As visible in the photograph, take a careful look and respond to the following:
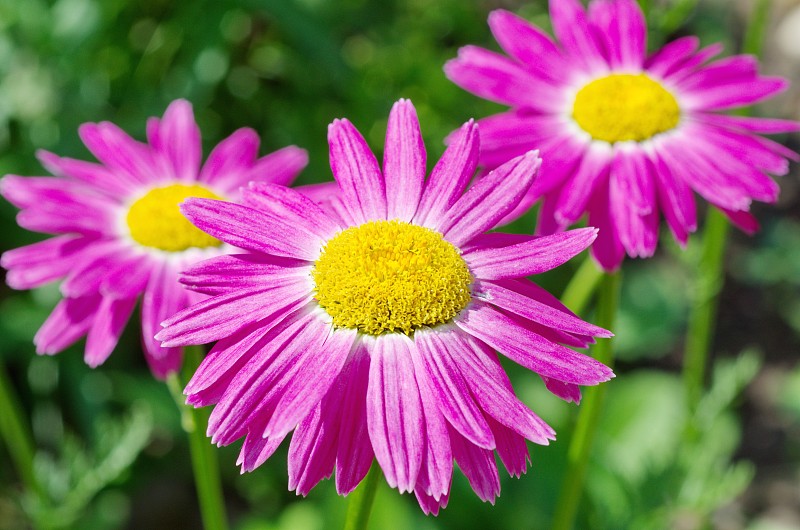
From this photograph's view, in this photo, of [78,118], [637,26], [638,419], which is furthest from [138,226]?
[638,419]

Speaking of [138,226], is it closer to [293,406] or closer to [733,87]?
[293,406]

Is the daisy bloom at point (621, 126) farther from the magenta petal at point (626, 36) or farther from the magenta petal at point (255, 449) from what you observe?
the magenta petal at point (255, 449)

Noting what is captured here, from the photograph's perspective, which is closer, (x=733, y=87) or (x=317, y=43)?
(x=733, y=87)

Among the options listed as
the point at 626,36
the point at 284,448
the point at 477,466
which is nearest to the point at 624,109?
the point at 626,36

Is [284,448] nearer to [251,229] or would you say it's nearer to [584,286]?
[584,286]

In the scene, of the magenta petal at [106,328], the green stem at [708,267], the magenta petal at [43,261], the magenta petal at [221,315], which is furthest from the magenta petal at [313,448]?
the green stem at [708,267]
